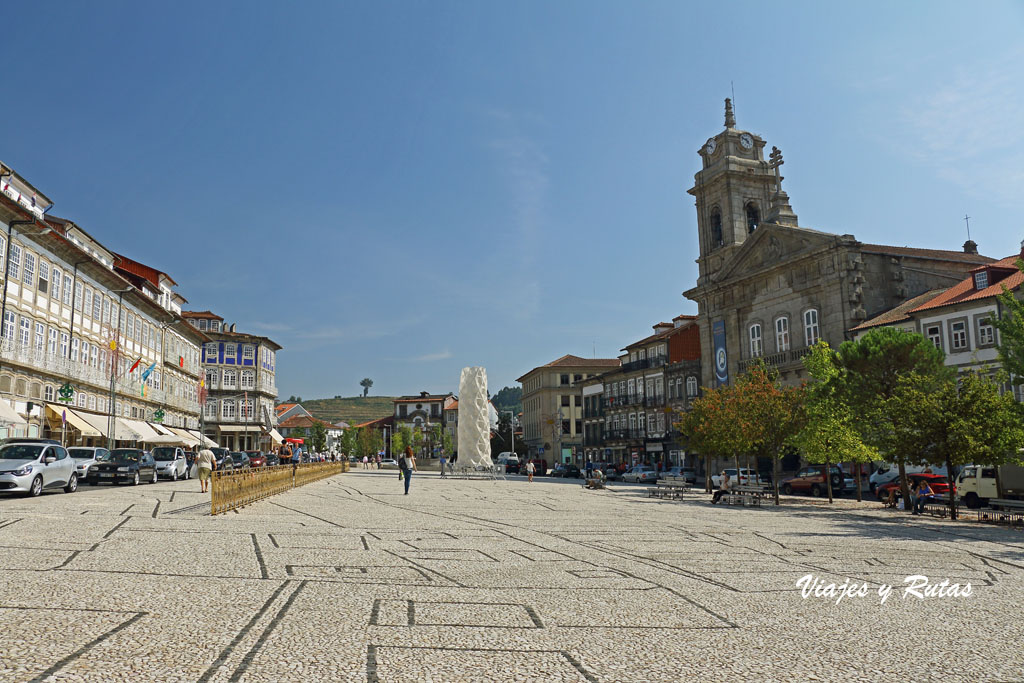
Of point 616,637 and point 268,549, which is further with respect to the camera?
point 268,549

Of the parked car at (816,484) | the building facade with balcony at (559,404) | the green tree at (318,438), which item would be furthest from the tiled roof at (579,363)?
the parked car at (816,484)

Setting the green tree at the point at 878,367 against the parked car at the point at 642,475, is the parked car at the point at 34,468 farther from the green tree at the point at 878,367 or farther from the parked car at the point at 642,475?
the parked car at the point at 642,475

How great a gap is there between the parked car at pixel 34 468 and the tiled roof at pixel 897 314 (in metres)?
40.4

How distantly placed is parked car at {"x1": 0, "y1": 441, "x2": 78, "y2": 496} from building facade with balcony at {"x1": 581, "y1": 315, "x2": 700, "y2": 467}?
49976 mm

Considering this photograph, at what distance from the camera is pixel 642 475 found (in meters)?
51.3

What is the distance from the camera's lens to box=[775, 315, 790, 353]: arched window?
2125 inches

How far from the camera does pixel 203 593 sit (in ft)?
27.5

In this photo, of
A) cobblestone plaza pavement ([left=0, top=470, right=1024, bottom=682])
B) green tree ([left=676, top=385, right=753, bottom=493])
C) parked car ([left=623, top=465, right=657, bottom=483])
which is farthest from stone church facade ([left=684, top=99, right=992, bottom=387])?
cobblestone plaza pavement ([left=0, top=470, right=1024, bottom=682])

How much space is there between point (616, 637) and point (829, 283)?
48.0m

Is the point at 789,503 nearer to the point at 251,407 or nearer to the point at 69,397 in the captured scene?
the point at 69,397

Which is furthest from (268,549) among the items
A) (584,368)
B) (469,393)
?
(584,368)

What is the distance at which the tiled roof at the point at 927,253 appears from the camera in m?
51.2

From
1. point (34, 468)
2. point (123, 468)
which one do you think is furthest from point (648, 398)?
point (34, 468)

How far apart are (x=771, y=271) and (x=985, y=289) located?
1697 centimetres
